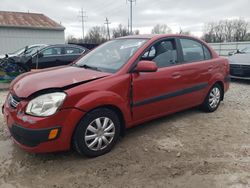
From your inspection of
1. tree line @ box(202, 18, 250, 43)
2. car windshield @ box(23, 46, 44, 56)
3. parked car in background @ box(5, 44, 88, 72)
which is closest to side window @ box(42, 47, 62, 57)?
parked car in background @ box(5, 44, 88, 72)

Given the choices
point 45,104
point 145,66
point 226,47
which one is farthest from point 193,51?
point 226,47

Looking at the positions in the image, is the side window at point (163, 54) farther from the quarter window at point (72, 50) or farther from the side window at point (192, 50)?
the quarter window at point (72, 50)

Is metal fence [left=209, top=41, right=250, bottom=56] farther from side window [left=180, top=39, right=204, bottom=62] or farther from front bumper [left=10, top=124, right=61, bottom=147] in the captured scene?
front bumper [left=10, top=124, right=61, bottom=147]

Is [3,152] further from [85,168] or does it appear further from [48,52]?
[48,52]

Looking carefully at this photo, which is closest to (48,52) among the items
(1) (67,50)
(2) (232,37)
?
(1) (67,50)

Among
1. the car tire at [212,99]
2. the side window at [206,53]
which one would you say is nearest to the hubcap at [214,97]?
the car tire at [212,99]

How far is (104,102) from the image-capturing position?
121 inches

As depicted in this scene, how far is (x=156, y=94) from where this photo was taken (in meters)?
3.77

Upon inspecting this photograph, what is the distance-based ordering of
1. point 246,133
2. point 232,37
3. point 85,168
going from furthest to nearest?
point 232,37 < point 246,133 < point 85,168

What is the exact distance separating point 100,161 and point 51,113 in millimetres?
886

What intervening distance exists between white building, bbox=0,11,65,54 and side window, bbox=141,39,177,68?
19682 mm

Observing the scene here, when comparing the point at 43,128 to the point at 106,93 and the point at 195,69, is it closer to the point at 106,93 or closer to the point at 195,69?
the point at 106,93

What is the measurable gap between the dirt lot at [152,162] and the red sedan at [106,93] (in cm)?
26

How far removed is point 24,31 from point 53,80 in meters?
20.7
